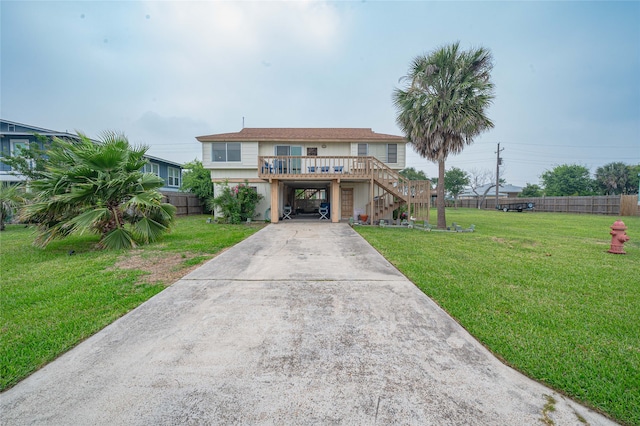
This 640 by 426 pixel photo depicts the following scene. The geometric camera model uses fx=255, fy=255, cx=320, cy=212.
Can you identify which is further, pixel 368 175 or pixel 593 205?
pixel 593 205

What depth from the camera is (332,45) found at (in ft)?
57.9

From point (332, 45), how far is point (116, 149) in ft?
52.4

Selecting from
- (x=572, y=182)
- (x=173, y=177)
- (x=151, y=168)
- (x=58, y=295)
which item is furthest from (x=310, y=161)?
(x=572, y=182)

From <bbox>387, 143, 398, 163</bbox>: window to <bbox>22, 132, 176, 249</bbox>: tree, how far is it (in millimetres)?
11962

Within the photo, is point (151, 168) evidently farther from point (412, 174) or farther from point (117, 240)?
point (412, 174)

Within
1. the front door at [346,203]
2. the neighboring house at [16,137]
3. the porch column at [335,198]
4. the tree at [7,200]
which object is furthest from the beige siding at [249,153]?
the tree at [7,200]

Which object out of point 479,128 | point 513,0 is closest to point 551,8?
point 513,0

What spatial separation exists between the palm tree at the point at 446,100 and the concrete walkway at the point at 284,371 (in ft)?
30.3

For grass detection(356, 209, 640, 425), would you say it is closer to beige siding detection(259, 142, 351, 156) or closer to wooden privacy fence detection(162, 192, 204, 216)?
beige siding detection(259, 142, 351, 156)

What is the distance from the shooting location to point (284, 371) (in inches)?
84.4

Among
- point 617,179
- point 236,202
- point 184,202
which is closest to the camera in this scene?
point 236,202

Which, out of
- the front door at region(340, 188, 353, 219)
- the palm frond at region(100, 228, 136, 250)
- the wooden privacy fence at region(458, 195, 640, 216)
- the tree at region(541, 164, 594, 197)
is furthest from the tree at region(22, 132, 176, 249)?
the tree at region(541, 164, 594, 197)

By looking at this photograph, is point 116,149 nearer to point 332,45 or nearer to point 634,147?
point 332,45

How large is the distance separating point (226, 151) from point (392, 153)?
9.67 metres
